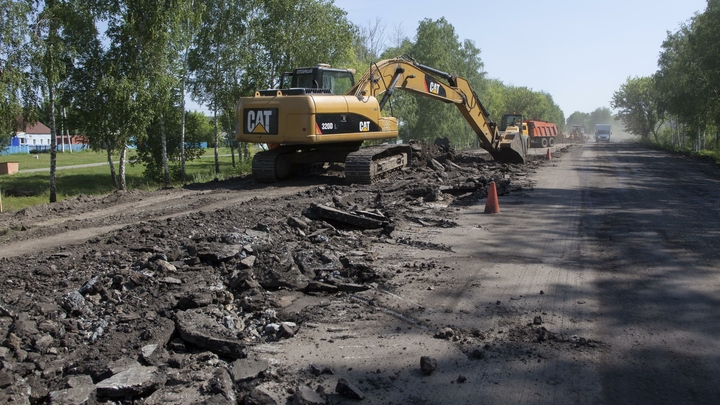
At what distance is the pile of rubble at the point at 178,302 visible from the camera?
13.9ft

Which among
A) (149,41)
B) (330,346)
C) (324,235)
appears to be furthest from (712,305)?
(149,41)

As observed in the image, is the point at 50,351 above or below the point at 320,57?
below

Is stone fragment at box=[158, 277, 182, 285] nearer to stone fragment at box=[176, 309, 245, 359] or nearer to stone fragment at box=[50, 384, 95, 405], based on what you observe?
stone fragment at box=[176, 309, 245, 359]

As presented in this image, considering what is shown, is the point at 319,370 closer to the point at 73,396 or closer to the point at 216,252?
the point at 73,396

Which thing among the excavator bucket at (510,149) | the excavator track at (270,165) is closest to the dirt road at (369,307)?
the excavator track at (270,165)

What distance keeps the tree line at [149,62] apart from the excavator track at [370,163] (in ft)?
8.35

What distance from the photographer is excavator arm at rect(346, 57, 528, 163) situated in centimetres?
1614

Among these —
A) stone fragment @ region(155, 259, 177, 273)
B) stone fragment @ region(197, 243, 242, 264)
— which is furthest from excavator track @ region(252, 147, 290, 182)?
stone fragment @ region(155, 259, 177, 273)

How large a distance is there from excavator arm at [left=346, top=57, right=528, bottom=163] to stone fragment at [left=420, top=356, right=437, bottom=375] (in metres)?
11.5

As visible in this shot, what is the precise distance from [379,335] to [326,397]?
1244mm

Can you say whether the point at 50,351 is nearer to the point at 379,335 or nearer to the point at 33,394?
the point at 33,394

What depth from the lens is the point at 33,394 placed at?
4156 millimetres

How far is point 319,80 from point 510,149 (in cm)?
968

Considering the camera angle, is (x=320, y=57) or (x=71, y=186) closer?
(x=71, y=186)
